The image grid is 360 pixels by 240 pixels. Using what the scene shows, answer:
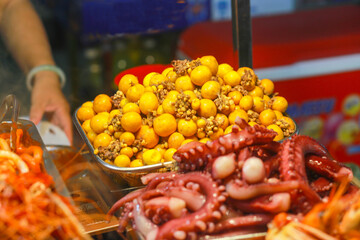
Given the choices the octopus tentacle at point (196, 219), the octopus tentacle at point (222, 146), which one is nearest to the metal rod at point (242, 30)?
the octopus tentacle at point (222, 146)

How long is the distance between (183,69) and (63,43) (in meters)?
5.35

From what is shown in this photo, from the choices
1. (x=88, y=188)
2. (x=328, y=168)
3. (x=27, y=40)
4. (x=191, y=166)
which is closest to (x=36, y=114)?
(x=27, y=40)

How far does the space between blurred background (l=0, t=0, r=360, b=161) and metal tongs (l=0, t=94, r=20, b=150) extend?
3.43 ft

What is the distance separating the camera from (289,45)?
3.76 metres

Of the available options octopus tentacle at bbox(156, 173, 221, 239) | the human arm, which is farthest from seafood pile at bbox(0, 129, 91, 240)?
the human arm

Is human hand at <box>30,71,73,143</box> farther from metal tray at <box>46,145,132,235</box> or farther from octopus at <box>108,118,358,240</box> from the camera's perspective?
octopus at <box>108,118,358,240</box>

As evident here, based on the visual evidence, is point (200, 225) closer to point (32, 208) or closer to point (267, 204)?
point (267, 204)

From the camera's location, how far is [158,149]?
191 centimetres

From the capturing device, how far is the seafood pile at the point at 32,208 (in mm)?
1351

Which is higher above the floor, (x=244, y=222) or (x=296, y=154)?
(x=296, y=154)

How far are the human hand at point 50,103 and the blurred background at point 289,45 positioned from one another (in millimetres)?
279

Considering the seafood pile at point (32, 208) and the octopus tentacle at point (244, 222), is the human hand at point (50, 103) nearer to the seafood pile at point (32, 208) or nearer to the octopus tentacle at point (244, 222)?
the seafood pile at point (32, 208)

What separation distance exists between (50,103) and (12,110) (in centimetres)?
121

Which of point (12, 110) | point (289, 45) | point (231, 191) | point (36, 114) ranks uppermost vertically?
point (12, 110)
